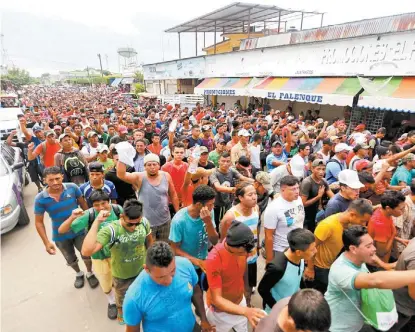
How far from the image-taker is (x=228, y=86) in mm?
18562

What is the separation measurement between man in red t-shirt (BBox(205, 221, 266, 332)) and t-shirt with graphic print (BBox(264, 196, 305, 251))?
2.52 feet

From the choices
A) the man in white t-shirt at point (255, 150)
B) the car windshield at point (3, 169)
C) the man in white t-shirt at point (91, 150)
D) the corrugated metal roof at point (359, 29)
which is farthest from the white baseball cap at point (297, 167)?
the corrugated metal roof at point (359, 29)

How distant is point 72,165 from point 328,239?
428 centimetres

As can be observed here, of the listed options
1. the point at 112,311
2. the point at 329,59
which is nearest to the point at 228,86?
the point at 329,59

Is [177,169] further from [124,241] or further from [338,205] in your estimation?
[338,205]

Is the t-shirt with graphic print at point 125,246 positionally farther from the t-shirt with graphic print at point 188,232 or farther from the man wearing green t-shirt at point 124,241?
the t-shirt with graphic print at point 188,232

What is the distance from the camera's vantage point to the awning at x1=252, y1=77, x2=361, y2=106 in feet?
34.7

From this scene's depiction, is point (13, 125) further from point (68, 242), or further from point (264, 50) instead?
point (264, 50)

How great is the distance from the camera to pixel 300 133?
22.2ft

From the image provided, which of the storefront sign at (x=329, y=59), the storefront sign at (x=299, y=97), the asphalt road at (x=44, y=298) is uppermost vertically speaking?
the storefront sign at (x=329, y=59)

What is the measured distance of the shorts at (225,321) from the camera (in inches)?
93.4

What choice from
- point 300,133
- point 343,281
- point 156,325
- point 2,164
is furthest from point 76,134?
point 343,281

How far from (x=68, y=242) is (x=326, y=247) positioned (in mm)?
3316

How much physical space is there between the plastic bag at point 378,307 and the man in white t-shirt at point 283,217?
3.51 ft
